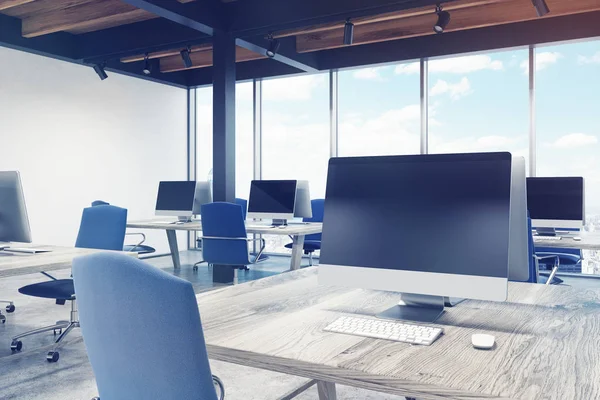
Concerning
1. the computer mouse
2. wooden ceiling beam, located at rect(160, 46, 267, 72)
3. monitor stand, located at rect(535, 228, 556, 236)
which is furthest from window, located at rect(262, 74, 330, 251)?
the computer mouse

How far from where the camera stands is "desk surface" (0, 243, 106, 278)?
8.56ft

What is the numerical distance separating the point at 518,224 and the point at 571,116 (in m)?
5.89

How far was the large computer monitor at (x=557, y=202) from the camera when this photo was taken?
447 centimetres

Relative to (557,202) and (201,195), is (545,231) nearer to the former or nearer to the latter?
(557,202)

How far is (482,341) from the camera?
1.30 meters

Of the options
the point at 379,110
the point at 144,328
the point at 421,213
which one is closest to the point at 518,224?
A: the point at 421,213

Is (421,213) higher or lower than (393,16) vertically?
lower

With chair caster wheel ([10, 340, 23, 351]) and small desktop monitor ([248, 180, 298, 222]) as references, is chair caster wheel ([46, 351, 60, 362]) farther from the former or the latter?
small desktop monitor ([248, 180, 298, 222])

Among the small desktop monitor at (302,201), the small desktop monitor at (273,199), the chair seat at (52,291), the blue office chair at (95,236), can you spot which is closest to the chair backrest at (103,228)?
the blue office chair at (95,236)

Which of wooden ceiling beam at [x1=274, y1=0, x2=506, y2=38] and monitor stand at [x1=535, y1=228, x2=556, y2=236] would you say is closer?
monitor stand at [x1=535, y1=228, x2=556, y2=236]

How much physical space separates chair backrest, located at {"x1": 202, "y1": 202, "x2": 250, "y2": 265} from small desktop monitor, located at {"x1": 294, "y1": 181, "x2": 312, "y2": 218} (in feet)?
3.04

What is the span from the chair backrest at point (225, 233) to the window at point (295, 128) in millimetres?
3010

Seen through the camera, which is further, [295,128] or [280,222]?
[295,128]

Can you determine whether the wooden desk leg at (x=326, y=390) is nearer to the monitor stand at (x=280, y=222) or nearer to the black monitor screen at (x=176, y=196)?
the monitor stand at (x=280, y=222)
